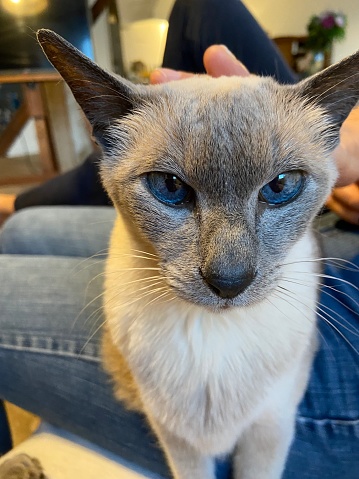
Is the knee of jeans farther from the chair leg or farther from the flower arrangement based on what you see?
the flower arrangement

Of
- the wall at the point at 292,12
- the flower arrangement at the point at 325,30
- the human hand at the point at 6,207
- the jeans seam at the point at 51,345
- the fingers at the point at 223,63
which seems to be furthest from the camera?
the wall at the point at 292,12

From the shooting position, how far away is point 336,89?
0.66m

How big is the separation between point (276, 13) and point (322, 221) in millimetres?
3973

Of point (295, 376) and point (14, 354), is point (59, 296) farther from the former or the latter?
point (295, 376)

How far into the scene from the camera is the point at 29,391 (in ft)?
2.93

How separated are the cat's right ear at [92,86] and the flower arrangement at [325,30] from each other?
3.69m

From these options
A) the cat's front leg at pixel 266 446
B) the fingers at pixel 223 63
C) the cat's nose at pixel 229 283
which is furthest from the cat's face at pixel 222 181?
the fingers at pixel 223 63

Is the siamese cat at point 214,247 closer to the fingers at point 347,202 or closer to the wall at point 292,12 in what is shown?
the fingers at point 347,202

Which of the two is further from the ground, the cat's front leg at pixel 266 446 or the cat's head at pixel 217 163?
the cat's head at pixel 217 163

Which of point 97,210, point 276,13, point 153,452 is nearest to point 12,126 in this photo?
point 97,210

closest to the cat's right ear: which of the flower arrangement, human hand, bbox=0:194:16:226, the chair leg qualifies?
the chair leg

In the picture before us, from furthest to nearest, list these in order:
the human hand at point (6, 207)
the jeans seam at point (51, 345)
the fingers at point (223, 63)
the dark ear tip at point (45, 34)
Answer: the human hand at point (6, 207), the fingers at point (223, 63), the jeans seam at point (51, 345), the dark ear tip at point (45, 34)

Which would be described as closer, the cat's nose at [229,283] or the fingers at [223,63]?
the cat's nose at [229,283]

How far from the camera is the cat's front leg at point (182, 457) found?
A: 76cm
